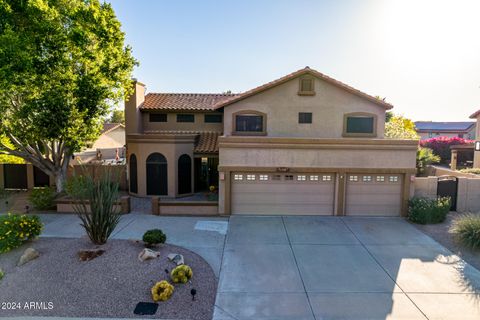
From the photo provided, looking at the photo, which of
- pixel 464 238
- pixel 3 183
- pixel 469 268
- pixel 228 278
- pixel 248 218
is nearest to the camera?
pixel 228 278

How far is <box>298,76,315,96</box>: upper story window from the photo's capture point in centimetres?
1720

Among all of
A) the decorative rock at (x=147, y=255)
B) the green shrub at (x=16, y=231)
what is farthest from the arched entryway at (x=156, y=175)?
the decorative rock at (x=147, y=255)

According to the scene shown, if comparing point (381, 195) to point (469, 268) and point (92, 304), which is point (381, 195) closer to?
point (469, 268)

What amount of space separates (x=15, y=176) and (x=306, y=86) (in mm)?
21710

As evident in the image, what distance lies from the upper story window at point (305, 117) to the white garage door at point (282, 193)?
4039 millimetres

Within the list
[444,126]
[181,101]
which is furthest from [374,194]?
[444,126]

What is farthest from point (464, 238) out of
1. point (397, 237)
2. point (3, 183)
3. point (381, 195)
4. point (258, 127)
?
point (3, 183)

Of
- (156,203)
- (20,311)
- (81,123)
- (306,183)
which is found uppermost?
(81,123)

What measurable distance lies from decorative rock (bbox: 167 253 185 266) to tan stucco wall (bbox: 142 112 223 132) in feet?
44.2

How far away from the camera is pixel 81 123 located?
593 inches

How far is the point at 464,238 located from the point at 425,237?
58.4 inches

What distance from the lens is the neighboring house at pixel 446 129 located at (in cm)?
6169

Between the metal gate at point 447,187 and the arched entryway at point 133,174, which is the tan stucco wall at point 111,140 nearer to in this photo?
the arched entryway at point 133,174

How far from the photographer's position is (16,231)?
33.2ft
